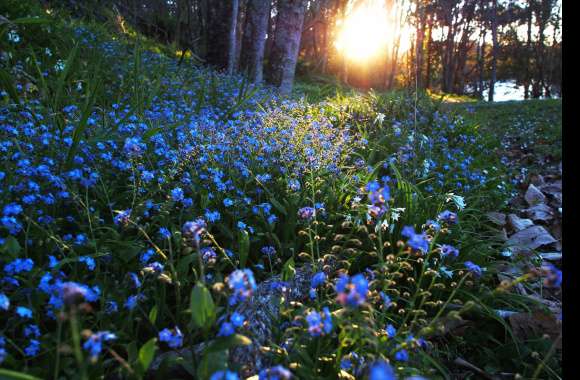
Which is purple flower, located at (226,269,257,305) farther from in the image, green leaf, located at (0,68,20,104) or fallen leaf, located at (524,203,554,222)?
fallen leaf, located at (524,203,554,222)

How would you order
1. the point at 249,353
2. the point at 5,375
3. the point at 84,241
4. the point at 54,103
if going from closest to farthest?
the point at 5,375
the point at 249,353
the point at 84,241
the point at 54,103

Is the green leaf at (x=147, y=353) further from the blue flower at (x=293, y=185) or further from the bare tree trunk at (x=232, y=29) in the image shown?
the bare tree trunk at (x=232, y=29)

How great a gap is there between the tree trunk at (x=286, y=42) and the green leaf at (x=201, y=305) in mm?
7064

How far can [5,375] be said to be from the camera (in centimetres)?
98

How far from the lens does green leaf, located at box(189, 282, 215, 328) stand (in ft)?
3.73

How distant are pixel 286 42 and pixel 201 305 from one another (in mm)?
7689

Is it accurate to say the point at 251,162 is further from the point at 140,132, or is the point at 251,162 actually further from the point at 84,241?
the point at 84,241

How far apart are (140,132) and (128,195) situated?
0.74 meters

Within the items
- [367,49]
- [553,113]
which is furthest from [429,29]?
[553,113]

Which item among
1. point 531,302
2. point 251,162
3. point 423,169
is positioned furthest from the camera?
point 423,169

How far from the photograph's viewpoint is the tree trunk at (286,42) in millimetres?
8016

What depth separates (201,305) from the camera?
1.16 meters

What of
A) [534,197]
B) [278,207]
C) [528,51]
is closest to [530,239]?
[534,197]

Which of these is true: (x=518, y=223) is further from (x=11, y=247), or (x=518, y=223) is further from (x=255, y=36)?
(x=255, y=36)
